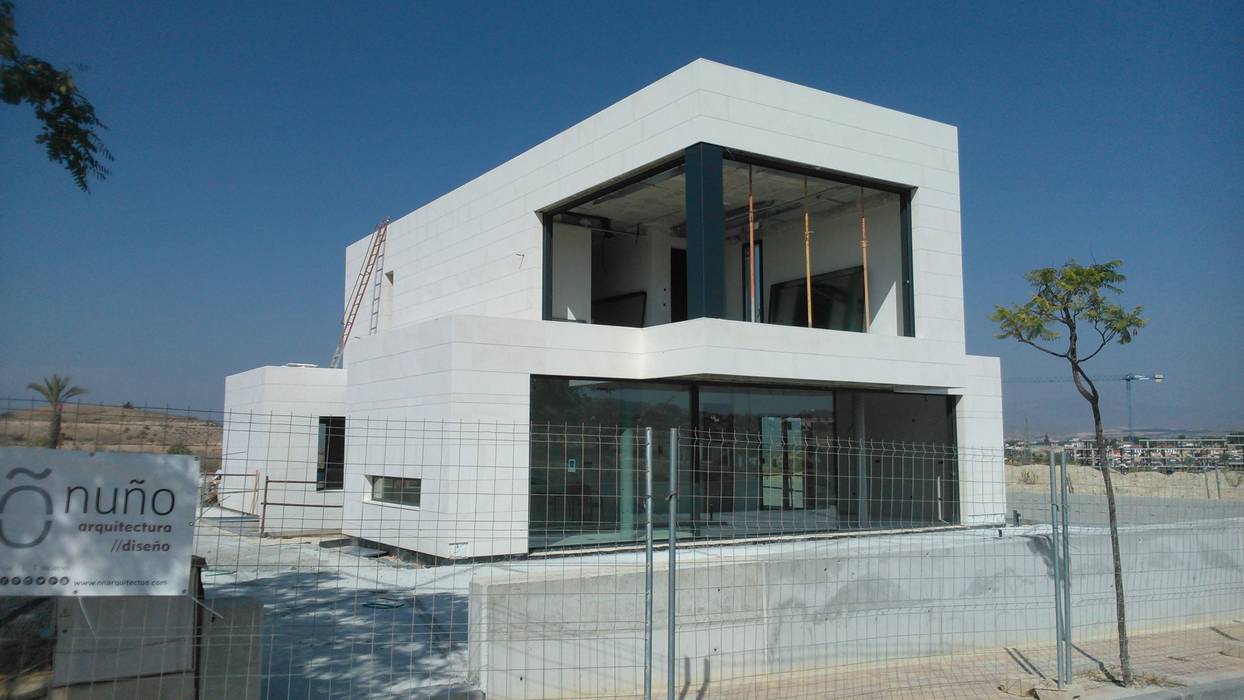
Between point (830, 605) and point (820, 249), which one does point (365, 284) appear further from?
point (830, 605)

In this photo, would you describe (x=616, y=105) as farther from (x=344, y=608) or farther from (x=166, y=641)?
(x=166, y=641)

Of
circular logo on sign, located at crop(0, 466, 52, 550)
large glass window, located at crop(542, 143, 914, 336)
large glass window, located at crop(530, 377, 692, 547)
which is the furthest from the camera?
large glass window, located at crop(542, 143, 914, 336)

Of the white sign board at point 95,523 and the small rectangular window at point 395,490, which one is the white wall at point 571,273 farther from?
the white sign board at point 95,523

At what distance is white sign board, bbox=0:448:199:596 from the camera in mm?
4871

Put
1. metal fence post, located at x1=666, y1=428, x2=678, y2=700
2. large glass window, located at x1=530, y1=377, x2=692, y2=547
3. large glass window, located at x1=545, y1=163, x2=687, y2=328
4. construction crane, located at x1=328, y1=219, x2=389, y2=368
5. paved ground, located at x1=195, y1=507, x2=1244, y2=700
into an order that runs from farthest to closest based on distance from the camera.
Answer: construction crane, located at x1=328, y1=219, x2=389, y2=368 → large glass window, located at x1=545, y1=163, x2=687, y2=328 → large glass window, located at x1=530, y1=377, x2=692, y2=547 → paved ground, located at x1=195, y1=507, x2=1244, y2=700 → metal fence post, located at x1=666, y1=428, x2=678, y2=700

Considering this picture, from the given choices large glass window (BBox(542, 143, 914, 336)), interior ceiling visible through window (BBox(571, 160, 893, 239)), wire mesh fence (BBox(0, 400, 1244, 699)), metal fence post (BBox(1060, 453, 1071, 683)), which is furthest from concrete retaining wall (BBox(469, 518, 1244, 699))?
interior ceiling visible through window (BBox(571, 160, 893, 239))

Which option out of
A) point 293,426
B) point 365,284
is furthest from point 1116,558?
point 365,284

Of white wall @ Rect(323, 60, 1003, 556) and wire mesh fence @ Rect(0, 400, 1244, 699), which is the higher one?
white wall @ Rect(323, 60, 1003, 556)

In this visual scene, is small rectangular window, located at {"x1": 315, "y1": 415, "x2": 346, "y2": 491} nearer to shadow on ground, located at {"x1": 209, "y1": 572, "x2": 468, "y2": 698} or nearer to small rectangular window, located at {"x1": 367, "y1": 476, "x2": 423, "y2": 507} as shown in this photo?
small rectangular window, located at {"x1": 367, "y1": 476, "x2": 423, "y2": 507}

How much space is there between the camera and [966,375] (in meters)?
17.3

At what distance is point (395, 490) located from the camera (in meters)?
14.5

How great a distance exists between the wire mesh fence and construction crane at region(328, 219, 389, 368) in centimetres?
972

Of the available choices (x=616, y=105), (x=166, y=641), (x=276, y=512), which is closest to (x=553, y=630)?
(x=166, y=641)

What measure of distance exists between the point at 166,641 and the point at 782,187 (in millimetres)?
14516
